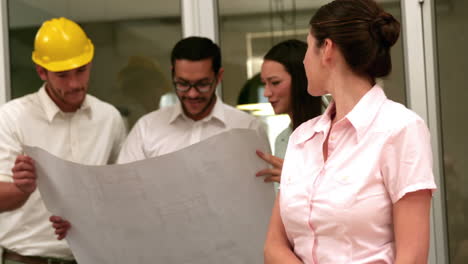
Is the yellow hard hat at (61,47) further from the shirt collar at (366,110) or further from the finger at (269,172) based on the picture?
the shirt collar at (366,110)

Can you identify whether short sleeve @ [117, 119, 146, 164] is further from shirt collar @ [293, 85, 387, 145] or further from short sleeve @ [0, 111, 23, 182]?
shirt collar @ [293, 85, 387, 145]

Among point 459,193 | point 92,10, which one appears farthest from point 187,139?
point 459,193

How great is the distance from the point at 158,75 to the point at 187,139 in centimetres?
64

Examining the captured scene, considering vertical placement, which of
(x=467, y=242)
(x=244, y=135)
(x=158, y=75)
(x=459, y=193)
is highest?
(x=158, y=75)

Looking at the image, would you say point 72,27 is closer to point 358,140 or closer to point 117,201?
point 117,201

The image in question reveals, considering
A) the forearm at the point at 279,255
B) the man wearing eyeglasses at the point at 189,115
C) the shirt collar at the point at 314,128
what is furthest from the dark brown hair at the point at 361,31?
the man wearing eyeglasses at the point at 189,115

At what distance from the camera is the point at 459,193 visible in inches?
111

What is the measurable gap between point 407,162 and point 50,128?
1.75m

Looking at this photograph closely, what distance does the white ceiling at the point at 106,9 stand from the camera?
3061 mm

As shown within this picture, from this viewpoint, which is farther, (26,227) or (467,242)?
(467,242)

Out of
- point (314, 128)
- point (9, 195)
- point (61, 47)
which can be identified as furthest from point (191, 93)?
point (314, 128)

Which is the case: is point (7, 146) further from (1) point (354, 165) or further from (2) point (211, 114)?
(1) point (354, 165)

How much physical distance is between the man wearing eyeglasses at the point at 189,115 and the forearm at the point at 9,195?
41 centimetres

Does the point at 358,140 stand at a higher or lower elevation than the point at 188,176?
higher
